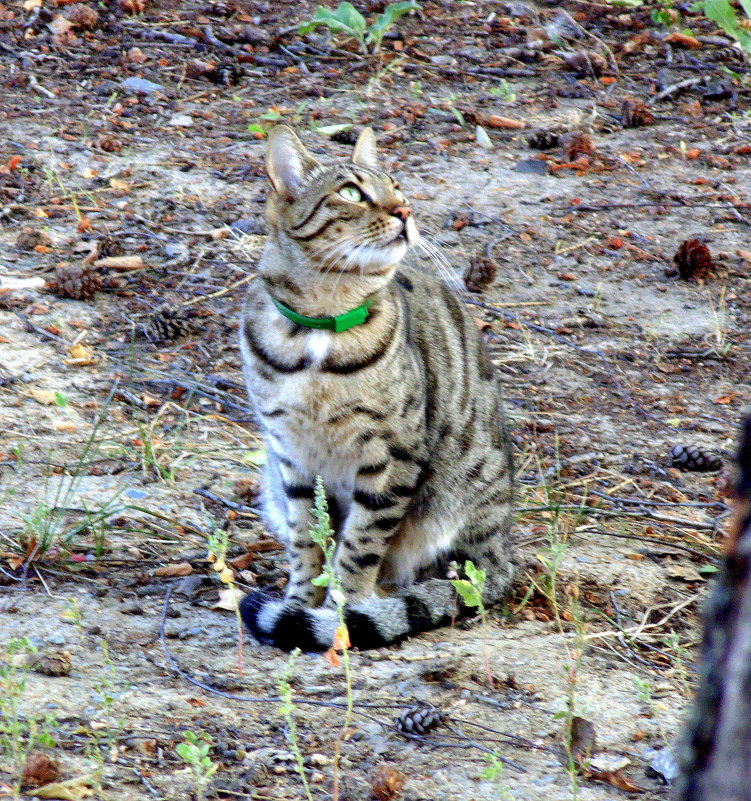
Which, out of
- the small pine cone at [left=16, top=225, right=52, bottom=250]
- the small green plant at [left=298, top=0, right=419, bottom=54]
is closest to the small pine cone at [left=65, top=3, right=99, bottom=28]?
the small green plant at [left=298, top=0, right=419, bottom=54]

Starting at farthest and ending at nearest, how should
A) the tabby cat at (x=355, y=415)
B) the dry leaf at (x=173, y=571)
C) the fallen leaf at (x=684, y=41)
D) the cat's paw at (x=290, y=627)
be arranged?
the fallen leaf at (x=684, y=41) → the dry leaf at (x=173, y=571) → the tabby cat at (x=355, y=415) → the cat's paw at (x=290, y=627)

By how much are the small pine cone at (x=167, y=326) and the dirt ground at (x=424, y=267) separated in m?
0.01

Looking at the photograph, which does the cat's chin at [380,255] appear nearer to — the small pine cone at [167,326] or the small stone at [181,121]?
the small pine cone at [167,326]

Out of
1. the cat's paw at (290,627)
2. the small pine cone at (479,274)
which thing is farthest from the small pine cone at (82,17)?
the cat's paw at (290,627)

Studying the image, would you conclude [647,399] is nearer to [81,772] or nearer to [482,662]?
[482,662]

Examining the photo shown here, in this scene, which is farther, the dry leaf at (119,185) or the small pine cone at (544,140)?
the small pine cone at (544,140)

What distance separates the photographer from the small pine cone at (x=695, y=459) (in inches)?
165

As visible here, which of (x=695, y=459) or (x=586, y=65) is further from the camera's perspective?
(x=586, y=65)

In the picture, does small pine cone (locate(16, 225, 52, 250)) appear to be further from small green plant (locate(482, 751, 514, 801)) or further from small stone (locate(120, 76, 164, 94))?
small green plant (locate(482, 751, 514, 801))

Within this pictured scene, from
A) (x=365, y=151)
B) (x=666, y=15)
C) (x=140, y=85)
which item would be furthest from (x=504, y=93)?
(x=365, y=151)

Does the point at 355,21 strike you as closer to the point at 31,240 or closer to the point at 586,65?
the point at 586,65

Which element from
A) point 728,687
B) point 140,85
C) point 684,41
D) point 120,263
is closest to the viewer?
point 728,687

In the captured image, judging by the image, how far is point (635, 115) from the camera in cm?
669

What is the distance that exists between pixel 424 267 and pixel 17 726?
335 cm
